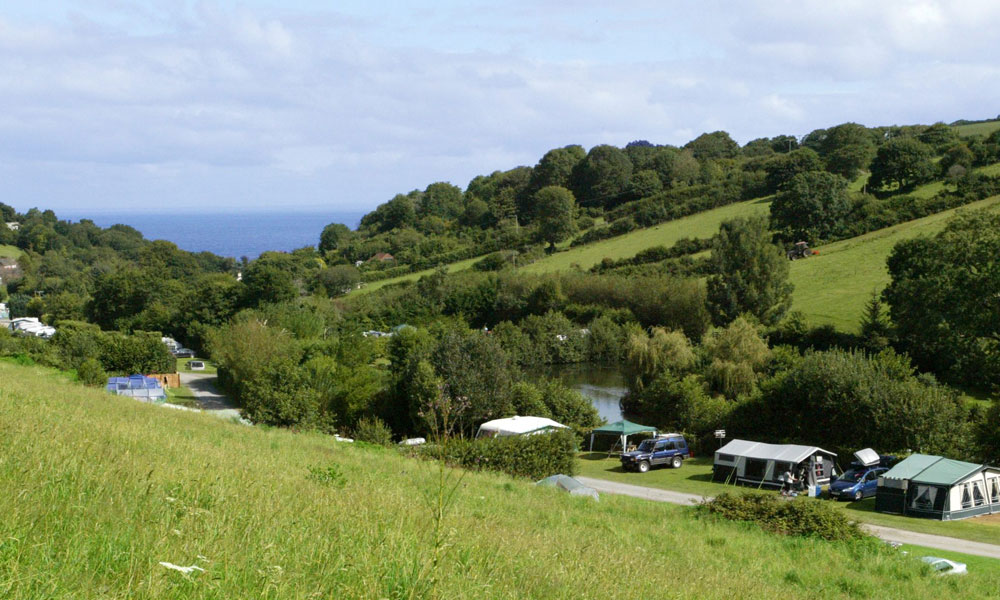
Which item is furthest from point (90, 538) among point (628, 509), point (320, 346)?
point (320, 346)

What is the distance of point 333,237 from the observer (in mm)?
122688

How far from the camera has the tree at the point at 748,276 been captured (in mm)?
51625

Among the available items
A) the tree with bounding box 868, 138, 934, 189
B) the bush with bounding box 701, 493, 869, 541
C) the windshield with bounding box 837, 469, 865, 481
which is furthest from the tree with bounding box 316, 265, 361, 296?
the bush with bounding box 701, 493, 869, 541

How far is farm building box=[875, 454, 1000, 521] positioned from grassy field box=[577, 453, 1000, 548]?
40 centimetres

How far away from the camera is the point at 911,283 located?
39781 mm

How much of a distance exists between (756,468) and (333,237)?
10617 centimetres

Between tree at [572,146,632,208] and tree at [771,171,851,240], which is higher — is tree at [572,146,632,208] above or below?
above

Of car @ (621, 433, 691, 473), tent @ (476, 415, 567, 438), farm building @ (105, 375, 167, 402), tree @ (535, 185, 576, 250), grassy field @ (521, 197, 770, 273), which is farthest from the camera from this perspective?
tree @ (535, 185, 576, 250)

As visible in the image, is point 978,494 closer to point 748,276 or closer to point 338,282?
point 748,276

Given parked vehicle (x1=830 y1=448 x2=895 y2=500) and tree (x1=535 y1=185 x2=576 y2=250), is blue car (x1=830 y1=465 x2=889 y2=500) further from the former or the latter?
tree (x1=535 y1=185 x2=576 y2=250)

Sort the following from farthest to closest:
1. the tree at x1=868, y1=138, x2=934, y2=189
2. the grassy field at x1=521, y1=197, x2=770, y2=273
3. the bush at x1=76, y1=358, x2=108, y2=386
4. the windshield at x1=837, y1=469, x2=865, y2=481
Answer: the grassy field at x1=521, y1=197, x2=770, y2=273 < the tree at x1=868, y1=138, x2=934, y2=189 < the bush at x1=76, y1=358, x2=108, y2=386 < the windshield at x1=837, y1=469, x2=865, y2=481

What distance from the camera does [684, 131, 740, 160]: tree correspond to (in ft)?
395

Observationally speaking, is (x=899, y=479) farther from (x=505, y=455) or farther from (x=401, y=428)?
(x=401, y=428)

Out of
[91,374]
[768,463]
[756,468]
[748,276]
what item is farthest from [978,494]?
→ [91,374]
